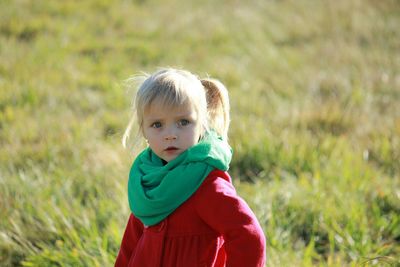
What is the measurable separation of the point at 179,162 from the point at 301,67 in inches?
179

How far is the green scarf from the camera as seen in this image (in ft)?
6.49

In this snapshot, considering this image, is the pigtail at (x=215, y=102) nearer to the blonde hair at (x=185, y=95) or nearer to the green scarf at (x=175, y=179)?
the blonde hair at (x=185, y=95)

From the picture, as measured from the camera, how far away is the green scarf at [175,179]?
1.98m

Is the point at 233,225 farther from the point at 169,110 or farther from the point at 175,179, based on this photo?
the point at 169,110

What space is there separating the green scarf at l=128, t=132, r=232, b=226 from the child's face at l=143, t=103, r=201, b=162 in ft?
0.13

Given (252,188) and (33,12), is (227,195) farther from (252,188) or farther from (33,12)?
(33,12)

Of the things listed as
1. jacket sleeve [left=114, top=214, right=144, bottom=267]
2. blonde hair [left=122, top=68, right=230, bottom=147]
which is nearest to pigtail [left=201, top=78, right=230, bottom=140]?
blonde hair [left=122, top=68, right=230, bottom=147]

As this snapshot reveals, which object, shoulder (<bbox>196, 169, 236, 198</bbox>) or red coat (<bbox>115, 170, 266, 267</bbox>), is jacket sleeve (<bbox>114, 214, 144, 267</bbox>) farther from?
shoulder (<bbox>196, 169, 236, 198</bbox>)

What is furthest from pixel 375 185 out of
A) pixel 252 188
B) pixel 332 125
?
pixel 332 125

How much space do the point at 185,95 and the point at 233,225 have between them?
474mm

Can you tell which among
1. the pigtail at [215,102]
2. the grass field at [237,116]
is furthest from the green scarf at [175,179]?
the grass field at [237,116]

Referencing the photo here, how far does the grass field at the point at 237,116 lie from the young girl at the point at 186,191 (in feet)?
2.39

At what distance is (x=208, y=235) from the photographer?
205 cm

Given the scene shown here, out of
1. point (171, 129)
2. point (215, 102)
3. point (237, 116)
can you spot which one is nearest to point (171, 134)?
point (171, 129)
